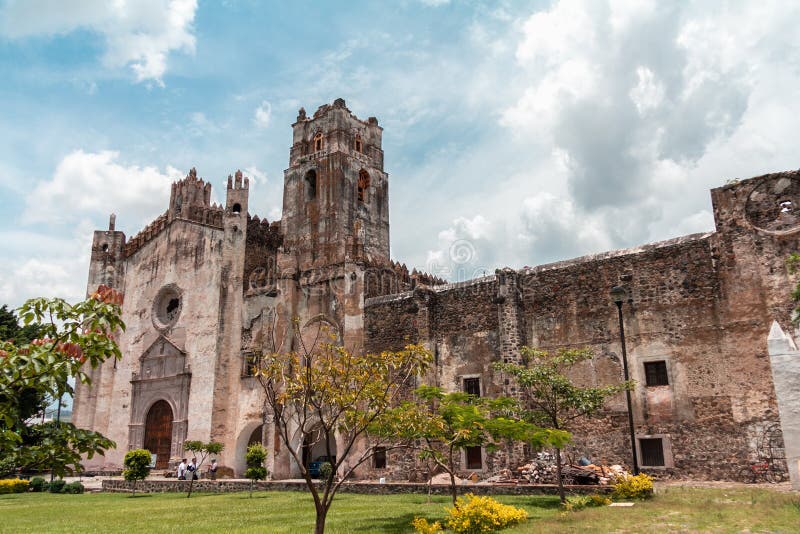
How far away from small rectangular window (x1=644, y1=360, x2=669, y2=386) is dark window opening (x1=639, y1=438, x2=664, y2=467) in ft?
5.37

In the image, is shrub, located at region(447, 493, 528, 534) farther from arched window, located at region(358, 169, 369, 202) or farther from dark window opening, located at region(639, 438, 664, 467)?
arched window, located at region(358, 169, 369, 202)

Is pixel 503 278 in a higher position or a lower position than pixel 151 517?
higher

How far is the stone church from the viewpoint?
17.5 metres

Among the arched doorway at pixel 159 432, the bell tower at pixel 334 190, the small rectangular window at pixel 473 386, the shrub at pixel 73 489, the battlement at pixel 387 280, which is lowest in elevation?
the shrub at pixel 73 489

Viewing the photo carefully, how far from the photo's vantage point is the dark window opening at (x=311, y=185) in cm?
3191

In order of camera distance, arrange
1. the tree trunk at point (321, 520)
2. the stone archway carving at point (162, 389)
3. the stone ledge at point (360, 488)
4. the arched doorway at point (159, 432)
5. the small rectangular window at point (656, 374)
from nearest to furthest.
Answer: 1. the tree trunk at point (321, 520)
2. the stone ledge at point (360, 488)
3. the small rectangular window at point (656, 374)
4. the stone archway carving at point (162, 389)
5. the arched doorway at point (159, 432)

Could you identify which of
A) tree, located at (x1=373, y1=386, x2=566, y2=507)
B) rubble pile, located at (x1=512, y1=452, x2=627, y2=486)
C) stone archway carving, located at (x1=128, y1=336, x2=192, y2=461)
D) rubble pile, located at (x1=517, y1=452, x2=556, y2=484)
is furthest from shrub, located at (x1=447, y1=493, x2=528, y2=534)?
stone archway carving, located at (x1=128, y1=336, x2=192, y2=461)

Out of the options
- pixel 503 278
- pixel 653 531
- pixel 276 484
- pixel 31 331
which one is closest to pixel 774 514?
pixel 653 531

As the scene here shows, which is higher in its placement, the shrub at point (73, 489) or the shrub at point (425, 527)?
the shrub at point (425, 527)

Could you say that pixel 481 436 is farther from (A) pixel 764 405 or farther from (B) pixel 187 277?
(B) pixel 187 277

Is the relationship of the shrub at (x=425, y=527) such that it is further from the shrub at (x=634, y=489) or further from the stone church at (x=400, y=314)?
the shrub at (x=634, y=489)

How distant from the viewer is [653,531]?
9555 mm

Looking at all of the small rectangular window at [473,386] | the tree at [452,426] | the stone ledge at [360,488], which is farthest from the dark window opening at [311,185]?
the tree at [452,426]

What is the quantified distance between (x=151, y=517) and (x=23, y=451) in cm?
1096
